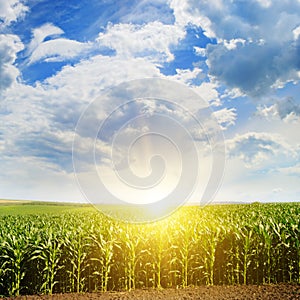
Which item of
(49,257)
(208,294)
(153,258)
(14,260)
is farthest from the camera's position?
(153,258)

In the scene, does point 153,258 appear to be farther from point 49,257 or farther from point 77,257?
point 49,257

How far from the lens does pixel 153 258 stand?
11828 millimetres

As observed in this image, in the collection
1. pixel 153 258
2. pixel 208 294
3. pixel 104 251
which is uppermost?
pixel 104 251

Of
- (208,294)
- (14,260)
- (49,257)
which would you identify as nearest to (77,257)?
(49,257)

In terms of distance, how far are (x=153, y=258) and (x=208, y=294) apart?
2.04m

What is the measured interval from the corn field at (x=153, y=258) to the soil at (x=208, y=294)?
429mm

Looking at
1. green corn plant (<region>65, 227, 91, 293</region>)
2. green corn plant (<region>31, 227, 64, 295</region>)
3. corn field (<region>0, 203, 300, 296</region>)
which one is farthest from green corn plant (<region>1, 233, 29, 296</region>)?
green corn plant (<region>65, 227, 91, 293</region>)

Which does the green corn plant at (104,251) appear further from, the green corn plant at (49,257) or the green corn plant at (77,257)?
the green corn plant at (49,257)

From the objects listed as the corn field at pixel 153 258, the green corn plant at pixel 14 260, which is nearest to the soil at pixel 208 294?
the corn field at pixel 153 258

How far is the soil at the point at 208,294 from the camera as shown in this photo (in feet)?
33.9

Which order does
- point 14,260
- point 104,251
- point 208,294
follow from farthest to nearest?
point 104,251 < point 14,260 < point 208,294

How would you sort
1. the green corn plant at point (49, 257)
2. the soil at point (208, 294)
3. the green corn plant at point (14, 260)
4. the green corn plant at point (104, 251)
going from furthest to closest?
the green corn plant at point (104, 251) → the green corn plant at point (49, 257) → the green corn plant at point (14, 260) → the soil at point (208, 294)

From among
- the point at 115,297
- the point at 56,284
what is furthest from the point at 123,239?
the point at 56,284

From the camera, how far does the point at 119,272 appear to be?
11781mm
